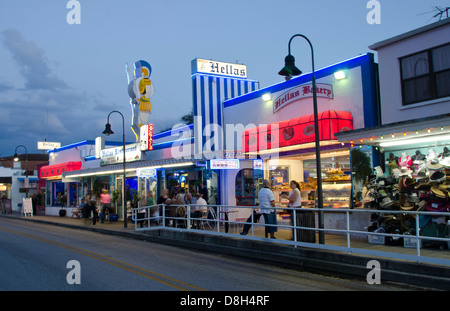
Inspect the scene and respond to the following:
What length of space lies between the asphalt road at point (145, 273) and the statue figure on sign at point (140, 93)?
1277 cm

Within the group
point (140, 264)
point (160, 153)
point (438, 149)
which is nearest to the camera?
point (140, 264)

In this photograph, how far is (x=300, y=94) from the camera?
53.9 feet

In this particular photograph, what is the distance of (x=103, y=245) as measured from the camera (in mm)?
15055

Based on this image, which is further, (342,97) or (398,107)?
(342,97)

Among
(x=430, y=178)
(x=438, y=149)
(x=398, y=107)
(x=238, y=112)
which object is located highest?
(x=238, y=112)

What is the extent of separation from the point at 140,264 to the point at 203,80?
1230cm

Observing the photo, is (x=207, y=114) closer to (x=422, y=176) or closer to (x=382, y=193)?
(x=382, y=193)

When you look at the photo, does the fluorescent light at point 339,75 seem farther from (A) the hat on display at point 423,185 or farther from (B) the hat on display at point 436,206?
(B) the hat on display at point 436,206

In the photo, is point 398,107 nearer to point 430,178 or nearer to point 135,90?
point 430,178

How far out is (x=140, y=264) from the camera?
1074 cm

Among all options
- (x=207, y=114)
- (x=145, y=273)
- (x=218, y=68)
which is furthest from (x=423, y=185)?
(x=218, y=68)

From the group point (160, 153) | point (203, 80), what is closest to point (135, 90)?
point (160, 153)

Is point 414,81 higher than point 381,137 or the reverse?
higher
